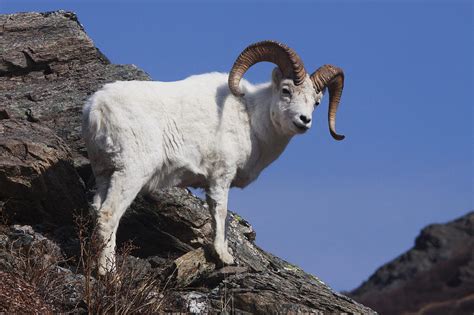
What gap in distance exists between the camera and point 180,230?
17719 millimetres

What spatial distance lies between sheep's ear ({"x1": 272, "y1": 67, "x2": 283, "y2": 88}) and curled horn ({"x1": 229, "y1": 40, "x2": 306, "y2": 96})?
0.07 m

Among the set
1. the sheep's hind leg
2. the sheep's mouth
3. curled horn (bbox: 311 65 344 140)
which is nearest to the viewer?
the sheep's hind leg

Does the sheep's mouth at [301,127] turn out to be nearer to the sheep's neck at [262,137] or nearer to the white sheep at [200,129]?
the white sheep at [200,129]

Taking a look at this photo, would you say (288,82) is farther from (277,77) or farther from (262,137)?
(262,137)

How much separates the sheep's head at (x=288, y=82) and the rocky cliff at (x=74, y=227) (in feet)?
7.03

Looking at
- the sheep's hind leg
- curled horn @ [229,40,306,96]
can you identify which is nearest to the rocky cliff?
the sheep's hind leg

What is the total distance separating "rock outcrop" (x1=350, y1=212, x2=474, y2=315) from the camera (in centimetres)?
6731

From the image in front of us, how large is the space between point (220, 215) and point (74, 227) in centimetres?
219

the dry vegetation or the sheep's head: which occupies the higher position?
the sheep's head

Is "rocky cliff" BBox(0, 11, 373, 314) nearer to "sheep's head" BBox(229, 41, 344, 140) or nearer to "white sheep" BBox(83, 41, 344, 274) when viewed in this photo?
"white sheep" BBox(83, 41, 344, 274)

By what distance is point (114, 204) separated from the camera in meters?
15.6

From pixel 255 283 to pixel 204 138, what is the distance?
2363 mm

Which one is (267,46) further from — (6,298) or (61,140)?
(6,298)

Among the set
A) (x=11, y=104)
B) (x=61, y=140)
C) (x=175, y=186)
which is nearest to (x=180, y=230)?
A: (x=175, y=186)
